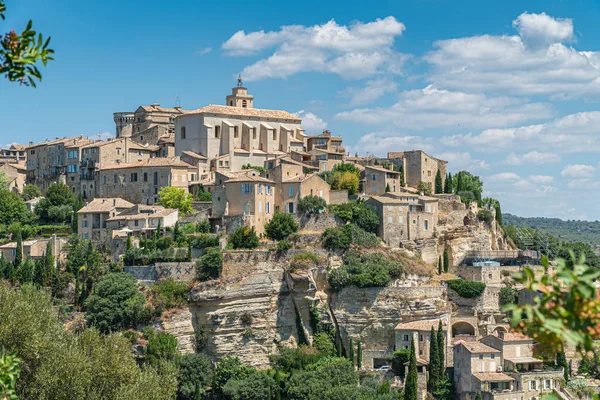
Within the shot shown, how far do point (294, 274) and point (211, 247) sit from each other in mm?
6086

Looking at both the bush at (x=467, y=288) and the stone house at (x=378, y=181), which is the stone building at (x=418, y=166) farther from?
the bush at (x=467, y=288)

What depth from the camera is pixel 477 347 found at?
49.9 meters

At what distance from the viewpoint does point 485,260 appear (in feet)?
200

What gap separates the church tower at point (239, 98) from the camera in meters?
81.4

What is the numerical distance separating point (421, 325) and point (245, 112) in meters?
30.0

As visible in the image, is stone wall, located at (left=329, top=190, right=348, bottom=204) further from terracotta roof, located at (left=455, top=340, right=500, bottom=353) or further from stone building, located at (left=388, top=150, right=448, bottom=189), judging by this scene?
terracotta roof, located at (left=455, top=340, right=500, bottom=353)

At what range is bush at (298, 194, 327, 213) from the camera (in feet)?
195

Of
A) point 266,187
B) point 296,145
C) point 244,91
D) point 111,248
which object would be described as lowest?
point 111,248

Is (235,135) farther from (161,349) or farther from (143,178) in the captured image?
(161,349)

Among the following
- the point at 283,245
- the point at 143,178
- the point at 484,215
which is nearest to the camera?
the point at 283,245

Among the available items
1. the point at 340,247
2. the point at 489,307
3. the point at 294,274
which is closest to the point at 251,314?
the point at 294,274

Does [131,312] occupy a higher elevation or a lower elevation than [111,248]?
lower

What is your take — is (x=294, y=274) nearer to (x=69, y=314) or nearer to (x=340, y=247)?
(x=340, y=247)

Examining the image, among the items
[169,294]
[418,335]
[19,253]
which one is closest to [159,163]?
[19,253]
